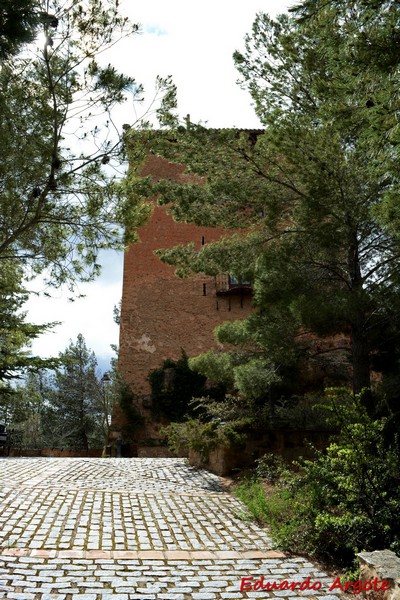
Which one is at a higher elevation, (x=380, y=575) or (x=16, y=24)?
(x=16, y=24)

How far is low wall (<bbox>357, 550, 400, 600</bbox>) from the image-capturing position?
3.78 meters

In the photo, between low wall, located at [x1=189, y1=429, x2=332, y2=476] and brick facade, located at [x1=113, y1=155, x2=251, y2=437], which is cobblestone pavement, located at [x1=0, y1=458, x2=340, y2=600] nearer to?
low wall, located at [x1=189, y1=429, x2=332, y2=476]

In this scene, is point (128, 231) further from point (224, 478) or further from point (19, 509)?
point (224, 478)

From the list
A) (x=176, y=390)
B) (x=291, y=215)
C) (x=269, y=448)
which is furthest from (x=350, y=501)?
(x=176, y=390)

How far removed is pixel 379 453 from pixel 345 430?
392 millimetres

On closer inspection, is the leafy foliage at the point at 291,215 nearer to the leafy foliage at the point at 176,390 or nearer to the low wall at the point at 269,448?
the low wall at the point at 269,448

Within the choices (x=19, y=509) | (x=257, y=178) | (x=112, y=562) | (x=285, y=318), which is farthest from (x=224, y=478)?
(x=257, y=178)

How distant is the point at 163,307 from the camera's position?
20344 millimetres

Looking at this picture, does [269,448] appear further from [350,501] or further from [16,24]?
[16,24]

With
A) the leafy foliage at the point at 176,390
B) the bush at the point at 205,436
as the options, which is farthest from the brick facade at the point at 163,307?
the bush at the point at 205,436

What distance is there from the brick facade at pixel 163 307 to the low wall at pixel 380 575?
14982 millimetres

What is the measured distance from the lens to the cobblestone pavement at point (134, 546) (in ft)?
13.8

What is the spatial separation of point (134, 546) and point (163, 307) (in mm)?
15278

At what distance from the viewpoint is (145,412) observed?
60.8ft
